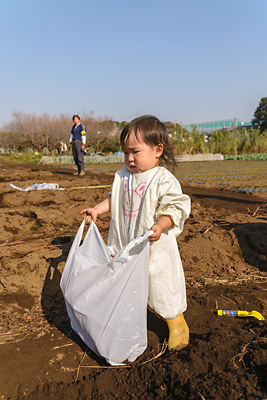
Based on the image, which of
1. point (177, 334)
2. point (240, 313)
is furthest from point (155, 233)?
point (240, 313)

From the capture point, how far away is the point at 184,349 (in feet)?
5.79

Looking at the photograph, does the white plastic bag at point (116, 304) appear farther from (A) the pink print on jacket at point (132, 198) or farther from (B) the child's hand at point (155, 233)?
(A) the pink print on jacket at point (132, 198)

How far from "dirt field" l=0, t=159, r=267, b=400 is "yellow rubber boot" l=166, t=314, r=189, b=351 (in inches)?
2.4

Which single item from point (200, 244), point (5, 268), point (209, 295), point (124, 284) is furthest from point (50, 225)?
point (124, 284)

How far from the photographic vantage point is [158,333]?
2025 millimetres

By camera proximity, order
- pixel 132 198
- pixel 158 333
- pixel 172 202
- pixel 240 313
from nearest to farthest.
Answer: pixel 172 202 < pixel 132 198 < pixel 158 333 < pixel 240 313

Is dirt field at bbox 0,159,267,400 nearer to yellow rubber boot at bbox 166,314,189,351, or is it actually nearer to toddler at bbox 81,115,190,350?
yellow rubber boot at bbox 166,314,189,351

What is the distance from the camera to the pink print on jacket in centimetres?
188

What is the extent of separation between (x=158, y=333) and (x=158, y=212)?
0.76m

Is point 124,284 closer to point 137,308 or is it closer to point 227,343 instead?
point 137,308

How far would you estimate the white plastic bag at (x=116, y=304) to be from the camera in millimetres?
1609

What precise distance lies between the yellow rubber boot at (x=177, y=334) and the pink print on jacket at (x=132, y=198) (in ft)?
2.06

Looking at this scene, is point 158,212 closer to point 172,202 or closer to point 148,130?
point 172,202

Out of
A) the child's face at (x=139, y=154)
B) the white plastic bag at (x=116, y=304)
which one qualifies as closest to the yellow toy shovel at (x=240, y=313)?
the white plastic bag at (x=116, y=304)
